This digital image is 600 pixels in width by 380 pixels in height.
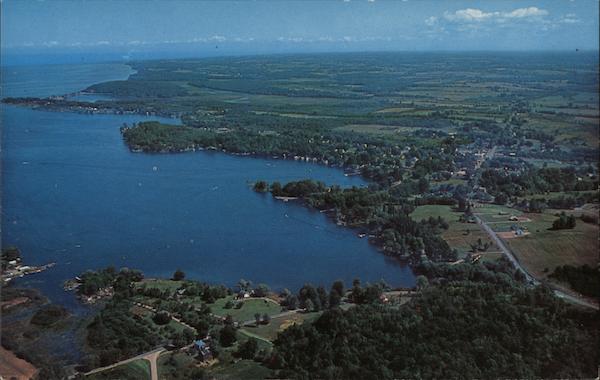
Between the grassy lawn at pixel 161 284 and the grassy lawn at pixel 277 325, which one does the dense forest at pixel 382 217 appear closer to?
the grassy lawn at pixel 277 325

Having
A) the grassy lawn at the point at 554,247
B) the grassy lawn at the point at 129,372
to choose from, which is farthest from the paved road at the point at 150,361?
the grassy lawn at the point at 554,247

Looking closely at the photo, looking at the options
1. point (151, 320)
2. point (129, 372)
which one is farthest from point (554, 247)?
point (129, 372)

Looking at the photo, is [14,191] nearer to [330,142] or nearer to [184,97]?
[330,142]

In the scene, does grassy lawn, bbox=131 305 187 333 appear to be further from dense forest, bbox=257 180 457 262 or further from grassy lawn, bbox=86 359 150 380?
dense forest, bbox=257 180 457 262

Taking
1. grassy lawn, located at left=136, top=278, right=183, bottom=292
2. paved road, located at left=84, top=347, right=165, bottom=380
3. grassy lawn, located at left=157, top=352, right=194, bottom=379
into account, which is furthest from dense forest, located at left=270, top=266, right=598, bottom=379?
grassy lawn, located at left=136, top=278, right=183, bottom=292

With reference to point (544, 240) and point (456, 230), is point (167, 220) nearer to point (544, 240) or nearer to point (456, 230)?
point (456, 230)
